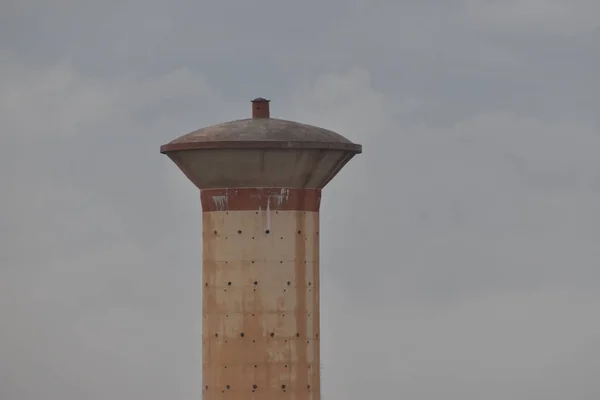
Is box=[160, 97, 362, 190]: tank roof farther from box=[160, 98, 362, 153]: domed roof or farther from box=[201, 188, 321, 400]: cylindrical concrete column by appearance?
box=[201, 188, 321, 400]: cylindrical concrete column

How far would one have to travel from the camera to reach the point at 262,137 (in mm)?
89188

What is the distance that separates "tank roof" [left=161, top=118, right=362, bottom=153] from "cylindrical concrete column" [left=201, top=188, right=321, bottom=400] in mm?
1209

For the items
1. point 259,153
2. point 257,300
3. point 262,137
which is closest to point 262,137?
point 262,137

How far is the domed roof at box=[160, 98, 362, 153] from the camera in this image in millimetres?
89062

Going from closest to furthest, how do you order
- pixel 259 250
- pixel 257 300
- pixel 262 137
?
pixel 262 137 < pixel 257 300 < pixel 259 250

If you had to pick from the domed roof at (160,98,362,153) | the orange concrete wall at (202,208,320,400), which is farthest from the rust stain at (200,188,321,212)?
the domed roof at (160,98,362,153)

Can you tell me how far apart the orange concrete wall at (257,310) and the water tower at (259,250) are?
2cm

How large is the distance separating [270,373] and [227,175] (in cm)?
448

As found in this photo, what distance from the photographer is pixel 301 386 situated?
8969 centimetres

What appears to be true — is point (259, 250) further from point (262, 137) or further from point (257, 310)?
point (262, 137)

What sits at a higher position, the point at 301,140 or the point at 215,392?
the point at 301,140

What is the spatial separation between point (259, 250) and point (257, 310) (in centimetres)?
133

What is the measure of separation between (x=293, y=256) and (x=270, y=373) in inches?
105

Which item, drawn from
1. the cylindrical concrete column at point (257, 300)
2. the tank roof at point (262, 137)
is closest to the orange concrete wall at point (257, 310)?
the cylindrical concrete column at point (257, 300)
